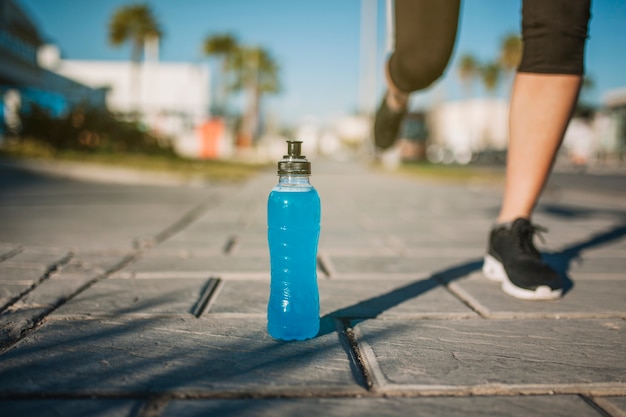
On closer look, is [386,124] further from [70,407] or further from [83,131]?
[83,131]

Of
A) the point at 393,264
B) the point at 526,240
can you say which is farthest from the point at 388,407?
the point at 393,264

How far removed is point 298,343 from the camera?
58.7 inches

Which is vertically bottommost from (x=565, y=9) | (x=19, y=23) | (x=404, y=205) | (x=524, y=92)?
(x=404, y=205)

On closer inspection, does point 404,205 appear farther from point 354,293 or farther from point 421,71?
point 354,293

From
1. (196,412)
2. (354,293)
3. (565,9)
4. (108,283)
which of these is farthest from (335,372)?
(565,9)

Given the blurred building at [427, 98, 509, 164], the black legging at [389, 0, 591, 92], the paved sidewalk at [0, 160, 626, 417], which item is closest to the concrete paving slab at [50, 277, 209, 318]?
the paved sidewalk at [0, 160, 626, 417]

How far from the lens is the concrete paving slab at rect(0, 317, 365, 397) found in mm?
1168

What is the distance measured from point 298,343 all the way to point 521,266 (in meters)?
1.06

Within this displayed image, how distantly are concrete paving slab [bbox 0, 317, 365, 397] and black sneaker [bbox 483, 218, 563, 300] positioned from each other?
2.95 feet

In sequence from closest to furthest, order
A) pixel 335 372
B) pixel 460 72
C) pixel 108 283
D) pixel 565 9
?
pixel 335 372, pixel 565 9, pixel 108 283, pixel 460 72

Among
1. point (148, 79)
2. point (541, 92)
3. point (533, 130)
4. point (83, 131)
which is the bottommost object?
point (533, 130)

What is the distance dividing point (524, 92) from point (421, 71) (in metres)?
0.52

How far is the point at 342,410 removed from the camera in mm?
1077

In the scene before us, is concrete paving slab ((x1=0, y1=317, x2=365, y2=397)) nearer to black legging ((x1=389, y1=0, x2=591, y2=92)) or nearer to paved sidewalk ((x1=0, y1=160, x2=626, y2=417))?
paved sidewalk ((x1=0, y1=160, x2=626, y2=417))
